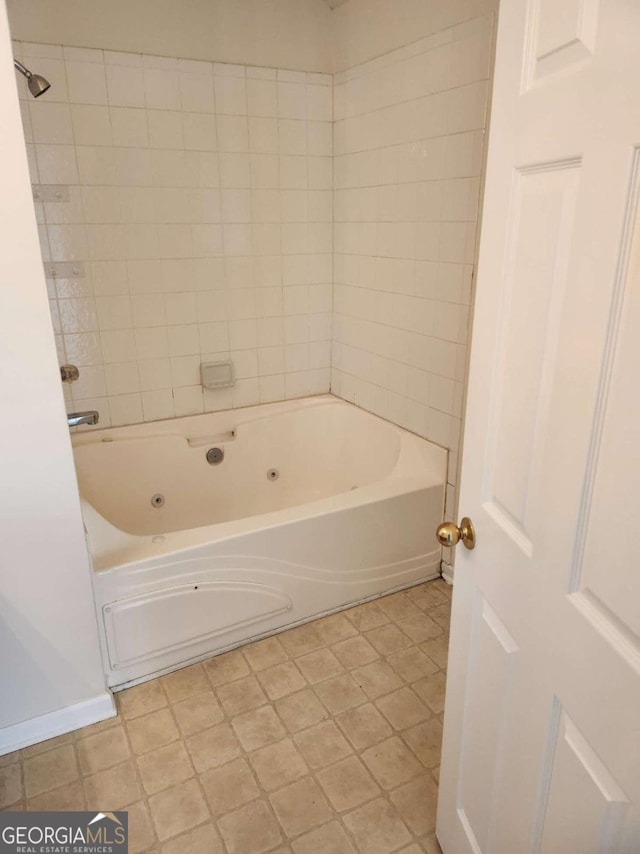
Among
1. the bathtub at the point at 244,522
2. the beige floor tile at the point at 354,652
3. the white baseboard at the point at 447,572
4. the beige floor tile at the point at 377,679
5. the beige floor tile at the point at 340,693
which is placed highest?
the bathtub at the point at 244,522

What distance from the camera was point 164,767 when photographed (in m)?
1.70

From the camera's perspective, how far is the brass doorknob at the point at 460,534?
1121mm

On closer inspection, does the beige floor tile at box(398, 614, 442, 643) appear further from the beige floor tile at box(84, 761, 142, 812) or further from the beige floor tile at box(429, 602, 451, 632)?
the beige floor tile at box(84, 761, 142, 812)

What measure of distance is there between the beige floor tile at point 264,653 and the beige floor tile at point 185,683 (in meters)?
0.17

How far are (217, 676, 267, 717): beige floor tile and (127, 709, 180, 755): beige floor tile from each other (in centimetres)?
17

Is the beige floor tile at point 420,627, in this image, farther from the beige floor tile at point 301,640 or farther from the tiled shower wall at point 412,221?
the tiled shower wall at point 412,221

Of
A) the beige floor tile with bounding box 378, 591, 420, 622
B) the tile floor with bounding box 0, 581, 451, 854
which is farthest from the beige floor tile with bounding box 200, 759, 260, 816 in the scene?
the beige floor tile with bounding box 378, 591, 420, 622

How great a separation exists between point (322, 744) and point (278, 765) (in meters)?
0.14

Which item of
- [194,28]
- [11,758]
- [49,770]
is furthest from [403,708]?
[194,28]

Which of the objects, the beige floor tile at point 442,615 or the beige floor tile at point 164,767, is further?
the beige floor tile at point 442,615

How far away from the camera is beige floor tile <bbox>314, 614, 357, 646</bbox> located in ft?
7.26

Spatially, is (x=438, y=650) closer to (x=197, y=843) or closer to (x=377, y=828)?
(x=377, y=828)

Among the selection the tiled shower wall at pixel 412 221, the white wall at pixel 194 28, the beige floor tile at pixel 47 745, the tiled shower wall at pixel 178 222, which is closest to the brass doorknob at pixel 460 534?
the tiled shower wall at pixel 412 221

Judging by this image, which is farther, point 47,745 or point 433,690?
point 433,690
